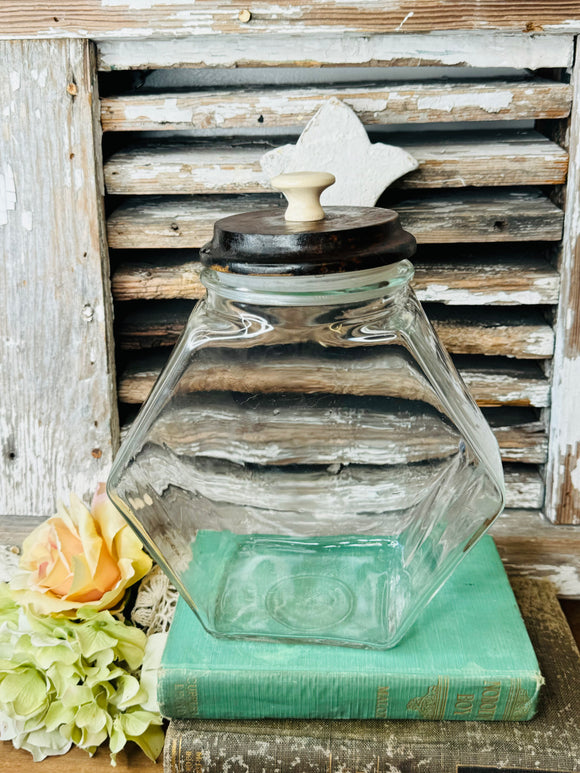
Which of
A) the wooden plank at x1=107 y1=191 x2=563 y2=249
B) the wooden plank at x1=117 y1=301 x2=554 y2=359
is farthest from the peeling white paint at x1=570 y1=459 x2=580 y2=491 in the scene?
the wooden plank at x1=107 y1=191 x2=563 y2=249

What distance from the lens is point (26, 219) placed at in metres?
0.77

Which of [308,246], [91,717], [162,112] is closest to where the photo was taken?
[308,246]

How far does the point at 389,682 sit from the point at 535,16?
0.56m

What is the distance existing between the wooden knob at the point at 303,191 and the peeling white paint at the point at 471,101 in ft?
0.73

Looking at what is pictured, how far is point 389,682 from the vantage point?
0.61 meters

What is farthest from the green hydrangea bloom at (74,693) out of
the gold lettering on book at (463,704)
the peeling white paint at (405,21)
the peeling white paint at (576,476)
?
the peeling white paint at (405,21)

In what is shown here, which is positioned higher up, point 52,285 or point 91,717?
point 52,285

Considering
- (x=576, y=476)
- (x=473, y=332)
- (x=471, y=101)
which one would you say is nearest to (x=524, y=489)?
(x=576, y=476)

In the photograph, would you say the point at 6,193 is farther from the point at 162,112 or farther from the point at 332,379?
the point at 332,379

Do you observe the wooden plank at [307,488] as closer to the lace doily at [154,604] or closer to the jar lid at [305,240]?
the lace doily at [154,604]

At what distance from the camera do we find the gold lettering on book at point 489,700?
2.00 ft

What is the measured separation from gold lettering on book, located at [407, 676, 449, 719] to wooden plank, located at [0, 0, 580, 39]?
536mm

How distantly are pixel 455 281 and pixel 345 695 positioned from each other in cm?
38

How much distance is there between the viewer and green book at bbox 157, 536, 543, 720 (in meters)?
0.61
